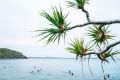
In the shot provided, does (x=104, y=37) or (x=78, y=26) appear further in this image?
(x=104, y=37)

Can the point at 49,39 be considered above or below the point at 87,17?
below

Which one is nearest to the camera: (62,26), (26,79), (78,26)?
(78,26)

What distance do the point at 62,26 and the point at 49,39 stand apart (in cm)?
26

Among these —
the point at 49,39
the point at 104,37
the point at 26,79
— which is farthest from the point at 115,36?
the point at 26,79

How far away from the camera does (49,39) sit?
3572 millimetres

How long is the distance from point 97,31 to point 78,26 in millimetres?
695

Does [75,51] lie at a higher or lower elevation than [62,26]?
lower

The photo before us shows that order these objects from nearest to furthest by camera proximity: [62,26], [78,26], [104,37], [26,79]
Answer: [78,26], [62,26], [104,37], [26,79]

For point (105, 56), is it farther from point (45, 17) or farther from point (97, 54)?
point (45, 17)

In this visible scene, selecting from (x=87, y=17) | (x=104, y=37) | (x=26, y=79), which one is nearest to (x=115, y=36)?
(x=104, y=37)

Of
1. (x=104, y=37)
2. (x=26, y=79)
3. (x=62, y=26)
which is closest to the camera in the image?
(x=62, y=26)

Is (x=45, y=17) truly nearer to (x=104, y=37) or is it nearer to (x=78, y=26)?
(x=78, y=26)

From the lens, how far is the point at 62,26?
3.73 meters

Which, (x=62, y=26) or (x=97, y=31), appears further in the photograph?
(x=97, y=31)
